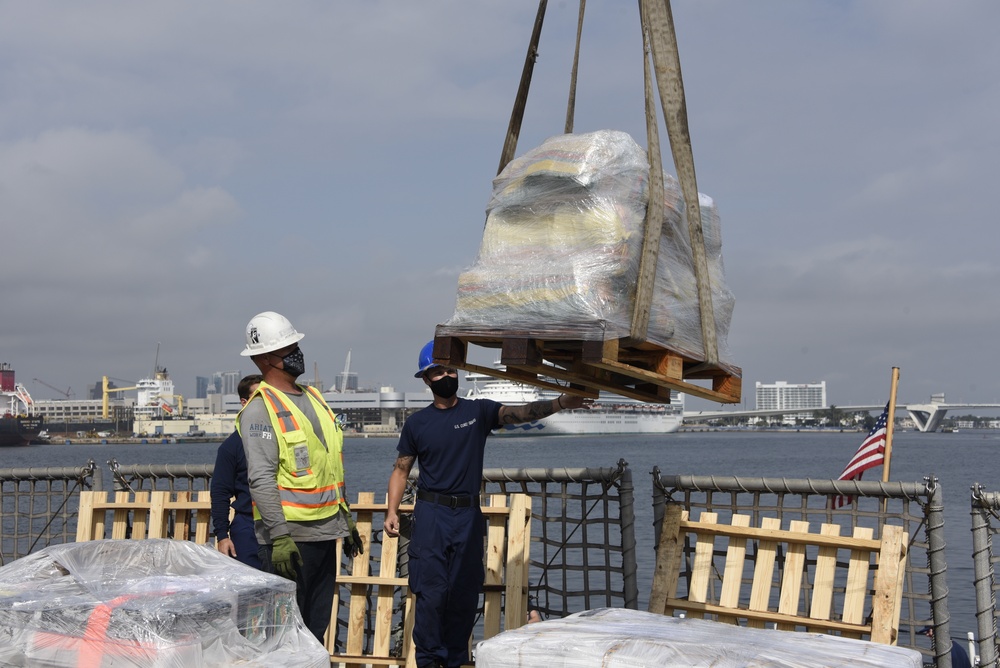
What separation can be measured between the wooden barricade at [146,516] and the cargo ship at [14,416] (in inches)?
4118

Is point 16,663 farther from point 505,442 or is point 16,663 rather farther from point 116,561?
point 505,442

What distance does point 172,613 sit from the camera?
324cm

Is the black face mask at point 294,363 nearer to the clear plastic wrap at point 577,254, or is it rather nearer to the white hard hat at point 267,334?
the white hard hat at point 267,334

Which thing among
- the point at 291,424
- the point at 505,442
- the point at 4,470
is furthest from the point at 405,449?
the point at 505,442

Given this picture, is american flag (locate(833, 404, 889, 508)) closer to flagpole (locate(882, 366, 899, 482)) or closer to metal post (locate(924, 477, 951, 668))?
flagpole (locate(882, 366, 899, 482))

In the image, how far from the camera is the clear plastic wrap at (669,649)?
3.09 m

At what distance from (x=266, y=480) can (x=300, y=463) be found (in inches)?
7.4

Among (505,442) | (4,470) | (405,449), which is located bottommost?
(505,442)

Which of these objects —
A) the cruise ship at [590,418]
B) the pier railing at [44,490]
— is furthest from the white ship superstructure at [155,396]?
the pier railing at [44,490]

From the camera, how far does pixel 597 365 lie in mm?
4000

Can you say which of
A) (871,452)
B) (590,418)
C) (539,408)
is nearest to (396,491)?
(539,408)

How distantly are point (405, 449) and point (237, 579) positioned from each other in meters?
1.69

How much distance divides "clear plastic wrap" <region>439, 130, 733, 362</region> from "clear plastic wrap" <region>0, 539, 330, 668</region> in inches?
56.1

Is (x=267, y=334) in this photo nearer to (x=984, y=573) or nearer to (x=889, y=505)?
(x=889, y=505)
